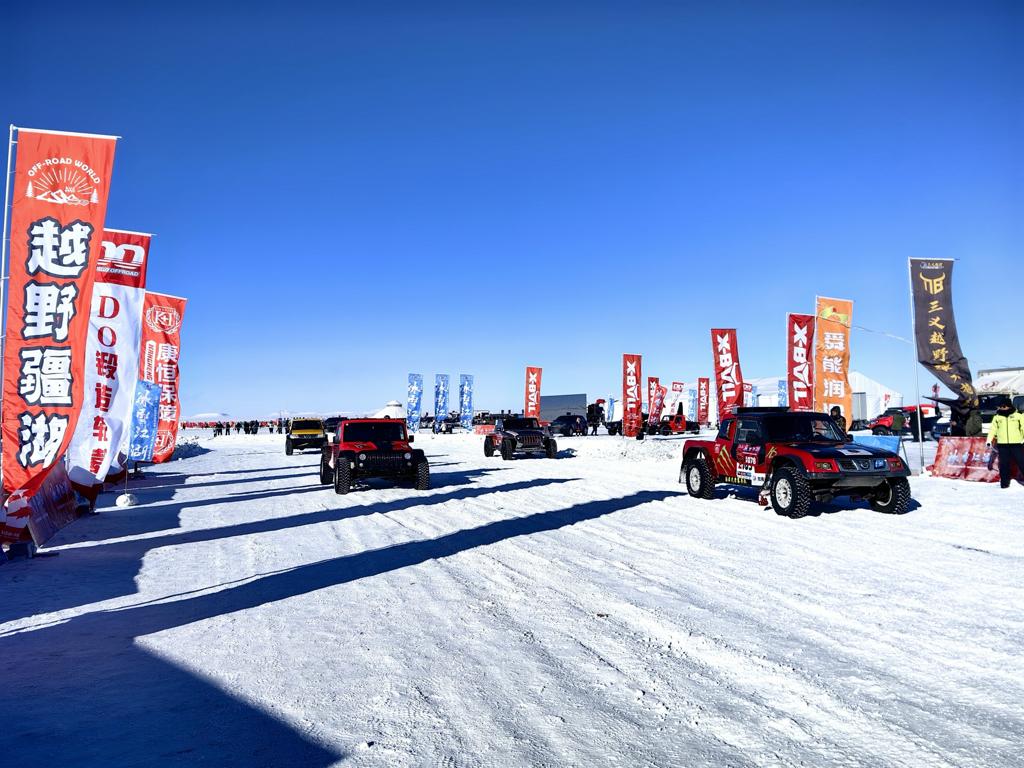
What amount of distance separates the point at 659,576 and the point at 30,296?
815 centimetres

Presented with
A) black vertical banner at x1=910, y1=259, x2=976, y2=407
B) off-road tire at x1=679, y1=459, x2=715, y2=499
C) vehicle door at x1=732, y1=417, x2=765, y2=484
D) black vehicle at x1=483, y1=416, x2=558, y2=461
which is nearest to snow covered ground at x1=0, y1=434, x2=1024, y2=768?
vehicle door at x1=732, y1=417, x2=765, y2=484

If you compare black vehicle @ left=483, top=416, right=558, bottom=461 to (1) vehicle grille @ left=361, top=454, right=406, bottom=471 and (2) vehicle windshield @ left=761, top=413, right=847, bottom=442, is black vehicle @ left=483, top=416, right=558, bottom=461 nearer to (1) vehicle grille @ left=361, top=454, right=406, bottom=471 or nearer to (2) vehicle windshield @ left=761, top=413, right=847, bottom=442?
(1) vehicle grille @ left=361, top=454, right=406, bottom=471

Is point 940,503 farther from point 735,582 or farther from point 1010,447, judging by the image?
point 735,582

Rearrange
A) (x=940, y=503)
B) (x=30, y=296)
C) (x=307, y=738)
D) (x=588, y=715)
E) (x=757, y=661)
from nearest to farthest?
(x=307, y=738), (x=588, y=715), (x=757, y=661), (x=30, y=296), (x=940, y=503)

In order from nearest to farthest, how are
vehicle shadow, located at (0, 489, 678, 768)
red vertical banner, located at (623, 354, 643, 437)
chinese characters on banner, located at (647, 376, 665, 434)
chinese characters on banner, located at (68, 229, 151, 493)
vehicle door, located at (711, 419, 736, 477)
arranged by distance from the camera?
vehicle shadow, located at (0, 489, 678, 768), chinese characters on banner, located at (68, 229, 151, 493), vehicle door, located at (711, 419, 736, 477), red vertical banner, located at (623, 354, 643, 437), chinese characters on banner, located at (647, 376, 665, 434)

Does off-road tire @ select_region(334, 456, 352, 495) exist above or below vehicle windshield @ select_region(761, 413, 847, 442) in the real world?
below

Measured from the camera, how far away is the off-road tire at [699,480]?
44.1ft

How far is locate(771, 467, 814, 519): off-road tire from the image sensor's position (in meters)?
10.6

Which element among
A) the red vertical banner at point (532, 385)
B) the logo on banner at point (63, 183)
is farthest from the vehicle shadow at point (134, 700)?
the red vertical banner at point (532, 385)

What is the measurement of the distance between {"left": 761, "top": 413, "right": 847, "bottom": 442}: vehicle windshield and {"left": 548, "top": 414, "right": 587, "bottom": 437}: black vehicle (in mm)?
38038

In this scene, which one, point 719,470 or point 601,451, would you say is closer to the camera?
point 719,470

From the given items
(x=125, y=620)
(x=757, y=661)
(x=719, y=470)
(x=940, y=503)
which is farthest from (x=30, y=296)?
(x=940, y=503)

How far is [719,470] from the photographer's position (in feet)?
43.1

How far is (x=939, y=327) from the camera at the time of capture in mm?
16266
